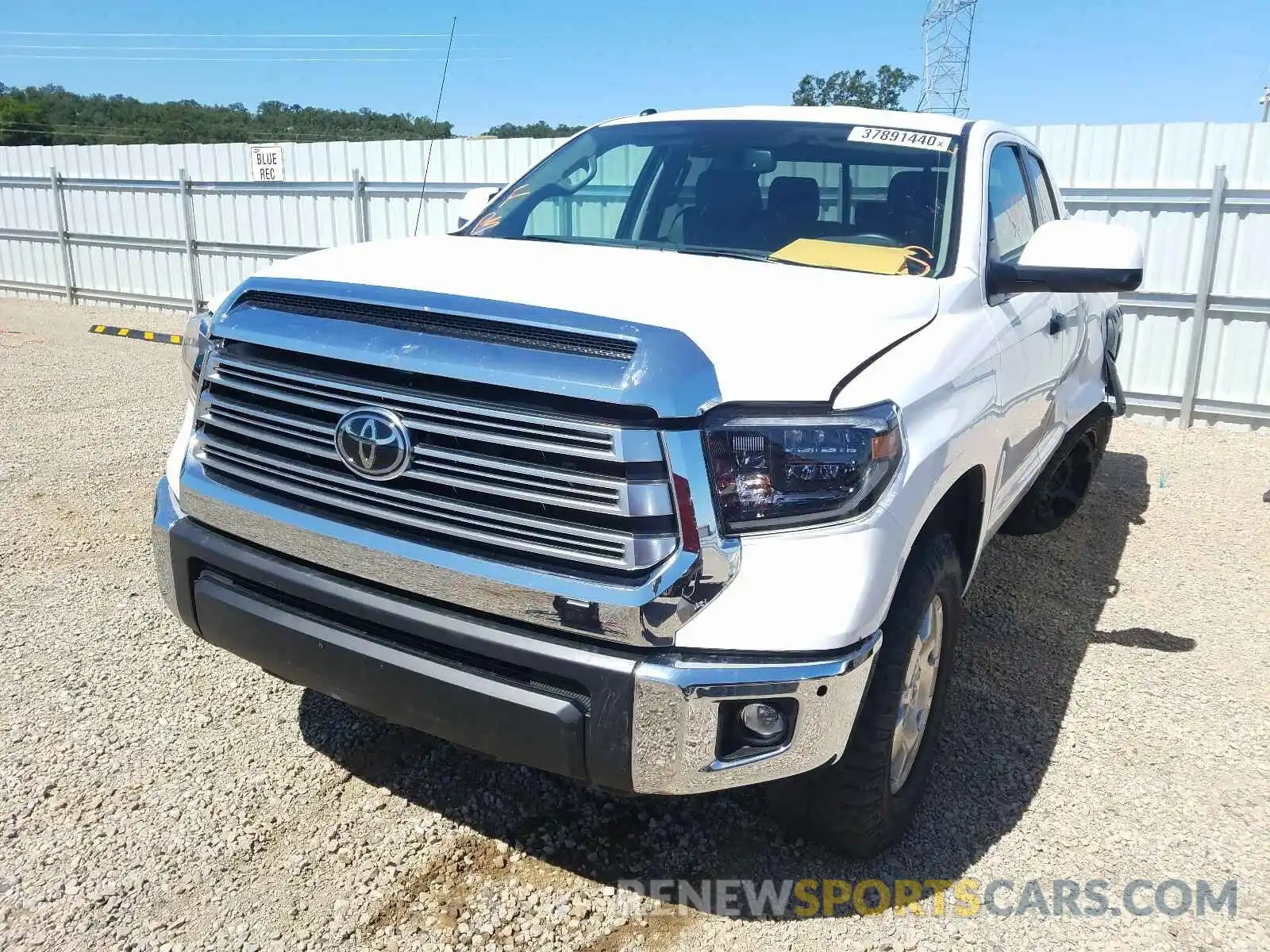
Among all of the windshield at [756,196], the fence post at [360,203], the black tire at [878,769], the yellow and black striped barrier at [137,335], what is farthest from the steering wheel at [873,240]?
the fence post at [360,203]

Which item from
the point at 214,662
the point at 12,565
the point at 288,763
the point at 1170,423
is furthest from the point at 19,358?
the point at 1170,423

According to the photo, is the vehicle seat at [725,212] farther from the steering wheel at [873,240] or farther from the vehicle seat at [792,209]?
the steering wheel at [873,240]

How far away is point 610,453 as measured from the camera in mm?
1934

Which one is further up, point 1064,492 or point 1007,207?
point 1007,207

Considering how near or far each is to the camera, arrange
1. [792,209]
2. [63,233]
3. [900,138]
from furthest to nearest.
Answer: [63,233]
[900,138]
[792,209]

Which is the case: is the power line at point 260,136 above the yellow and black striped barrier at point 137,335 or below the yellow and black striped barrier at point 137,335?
above

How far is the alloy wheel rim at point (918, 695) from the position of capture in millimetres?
2500

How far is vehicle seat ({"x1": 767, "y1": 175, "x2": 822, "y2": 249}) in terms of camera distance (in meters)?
3.13

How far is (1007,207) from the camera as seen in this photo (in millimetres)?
3590

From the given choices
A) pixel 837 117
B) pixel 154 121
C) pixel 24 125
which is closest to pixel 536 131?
pixel 837 117

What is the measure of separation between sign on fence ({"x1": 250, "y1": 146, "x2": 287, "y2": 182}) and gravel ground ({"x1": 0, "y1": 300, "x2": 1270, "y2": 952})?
10.2m

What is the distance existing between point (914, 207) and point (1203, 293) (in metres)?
6.58

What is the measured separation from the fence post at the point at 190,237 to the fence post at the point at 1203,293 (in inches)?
477

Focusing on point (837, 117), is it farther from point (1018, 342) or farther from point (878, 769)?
point (878, 769)
